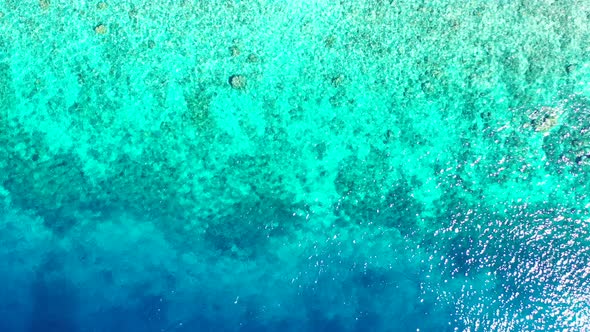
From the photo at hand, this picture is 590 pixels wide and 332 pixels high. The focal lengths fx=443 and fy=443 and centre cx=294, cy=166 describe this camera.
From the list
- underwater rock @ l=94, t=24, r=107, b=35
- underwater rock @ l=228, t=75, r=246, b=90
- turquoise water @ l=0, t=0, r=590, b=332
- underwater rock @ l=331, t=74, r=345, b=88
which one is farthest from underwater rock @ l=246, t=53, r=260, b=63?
underwater rock @ l=94, t=24, r=107, b=35

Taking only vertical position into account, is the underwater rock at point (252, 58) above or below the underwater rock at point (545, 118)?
above

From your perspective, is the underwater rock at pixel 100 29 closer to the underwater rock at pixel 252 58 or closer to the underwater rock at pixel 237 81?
the underwater rock at pixel 237 81

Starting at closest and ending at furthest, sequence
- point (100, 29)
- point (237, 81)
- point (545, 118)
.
Result: point (545, 118), point (237, 81), point (100, 29)

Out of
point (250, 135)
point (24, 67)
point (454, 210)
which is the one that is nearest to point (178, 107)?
point (250, 135)

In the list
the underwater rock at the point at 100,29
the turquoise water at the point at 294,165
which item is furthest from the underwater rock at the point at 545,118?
the underwater rock at the point at 100,29

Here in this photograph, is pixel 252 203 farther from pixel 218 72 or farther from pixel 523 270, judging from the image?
pixel 523 270

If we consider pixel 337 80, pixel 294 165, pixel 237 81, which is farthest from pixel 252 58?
pixel 294 165

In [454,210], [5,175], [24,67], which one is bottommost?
[454,210]

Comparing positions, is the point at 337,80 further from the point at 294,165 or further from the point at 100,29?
the point at 100,29

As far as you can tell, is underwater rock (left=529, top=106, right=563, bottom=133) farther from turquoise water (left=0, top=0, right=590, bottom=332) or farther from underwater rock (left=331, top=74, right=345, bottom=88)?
underwater rock (left=331, top=74, right=345, bottom=88)
